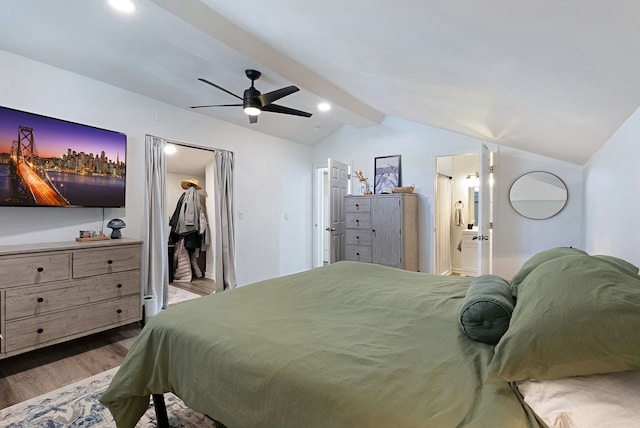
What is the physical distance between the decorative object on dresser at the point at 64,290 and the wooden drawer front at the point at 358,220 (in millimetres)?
2932

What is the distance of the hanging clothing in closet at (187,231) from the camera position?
17.5 feet

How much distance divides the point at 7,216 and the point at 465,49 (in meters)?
3.69

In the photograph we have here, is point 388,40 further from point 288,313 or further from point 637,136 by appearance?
point 288,313

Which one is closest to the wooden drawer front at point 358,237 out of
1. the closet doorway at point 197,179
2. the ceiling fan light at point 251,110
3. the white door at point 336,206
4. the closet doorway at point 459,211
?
the white door at point 336,206

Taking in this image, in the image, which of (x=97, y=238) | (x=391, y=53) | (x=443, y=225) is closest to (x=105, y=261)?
(x=97, y=238)

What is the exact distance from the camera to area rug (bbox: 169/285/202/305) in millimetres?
4312

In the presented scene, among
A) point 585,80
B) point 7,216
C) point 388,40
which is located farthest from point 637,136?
point 7,216

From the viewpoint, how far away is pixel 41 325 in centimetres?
254

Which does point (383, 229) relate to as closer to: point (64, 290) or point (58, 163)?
point (64, 290)

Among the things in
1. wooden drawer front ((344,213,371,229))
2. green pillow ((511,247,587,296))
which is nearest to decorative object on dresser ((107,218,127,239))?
wooden drawer front ((344,213,371,229))

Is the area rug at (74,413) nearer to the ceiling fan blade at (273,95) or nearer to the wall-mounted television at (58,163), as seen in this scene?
the wall-mounted television at (58,163)

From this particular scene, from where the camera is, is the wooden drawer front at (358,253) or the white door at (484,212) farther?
the wooden drawer front at (358,253)

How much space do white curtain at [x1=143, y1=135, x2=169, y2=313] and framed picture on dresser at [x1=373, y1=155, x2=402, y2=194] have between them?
10.4 feet

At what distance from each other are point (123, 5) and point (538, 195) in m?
4.77
